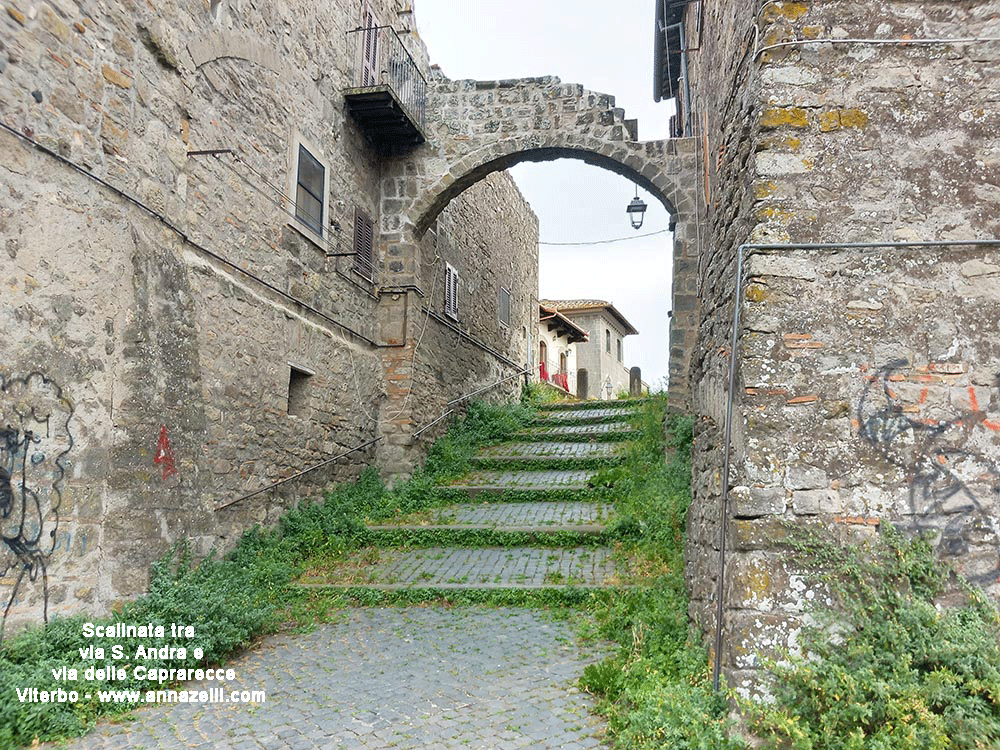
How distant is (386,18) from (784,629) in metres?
10.0

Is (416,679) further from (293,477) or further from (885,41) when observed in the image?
(885,41)

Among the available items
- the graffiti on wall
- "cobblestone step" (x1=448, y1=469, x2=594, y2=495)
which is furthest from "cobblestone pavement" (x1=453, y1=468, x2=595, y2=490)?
the graffiti on wall

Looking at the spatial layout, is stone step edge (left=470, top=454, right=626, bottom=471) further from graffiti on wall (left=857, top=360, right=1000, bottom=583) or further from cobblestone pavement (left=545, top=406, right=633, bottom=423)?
graffiti on wall (left=857, top=360, right=1000, bottom=583)

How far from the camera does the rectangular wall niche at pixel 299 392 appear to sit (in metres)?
7.68

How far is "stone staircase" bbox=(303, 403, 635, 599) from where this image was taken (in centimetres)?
607

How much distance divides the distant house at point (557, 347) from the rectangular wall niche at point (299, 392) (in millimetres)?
13087

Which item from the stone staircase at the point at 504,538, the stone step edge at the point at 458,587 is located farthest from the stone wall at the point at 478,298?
the stone step edge at the point at 458,587

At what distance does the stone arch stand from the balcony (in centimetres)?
78

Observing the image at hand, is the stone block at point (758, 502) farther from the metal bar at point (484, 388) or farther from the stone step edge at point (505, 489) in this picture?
the metal bar at point (484, 388)

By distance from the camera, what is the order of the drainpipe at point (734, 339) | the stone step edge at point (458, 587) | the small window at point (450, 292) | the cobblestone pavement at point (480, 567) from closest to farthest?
the drainpipe at point (734, 339)
the stone step edge at point (458, 587)
the cobblestone pavement at point (480, 567)
the small window at point (450, 292)

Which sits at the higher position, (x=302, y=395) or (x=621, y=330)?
(x=621, y=330)

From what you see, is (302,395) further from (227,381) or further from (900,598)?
(900,598)

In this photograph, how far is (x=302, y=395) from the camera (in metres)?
7.82

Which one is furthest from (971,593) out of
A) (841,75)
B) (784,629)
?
(841,75)
